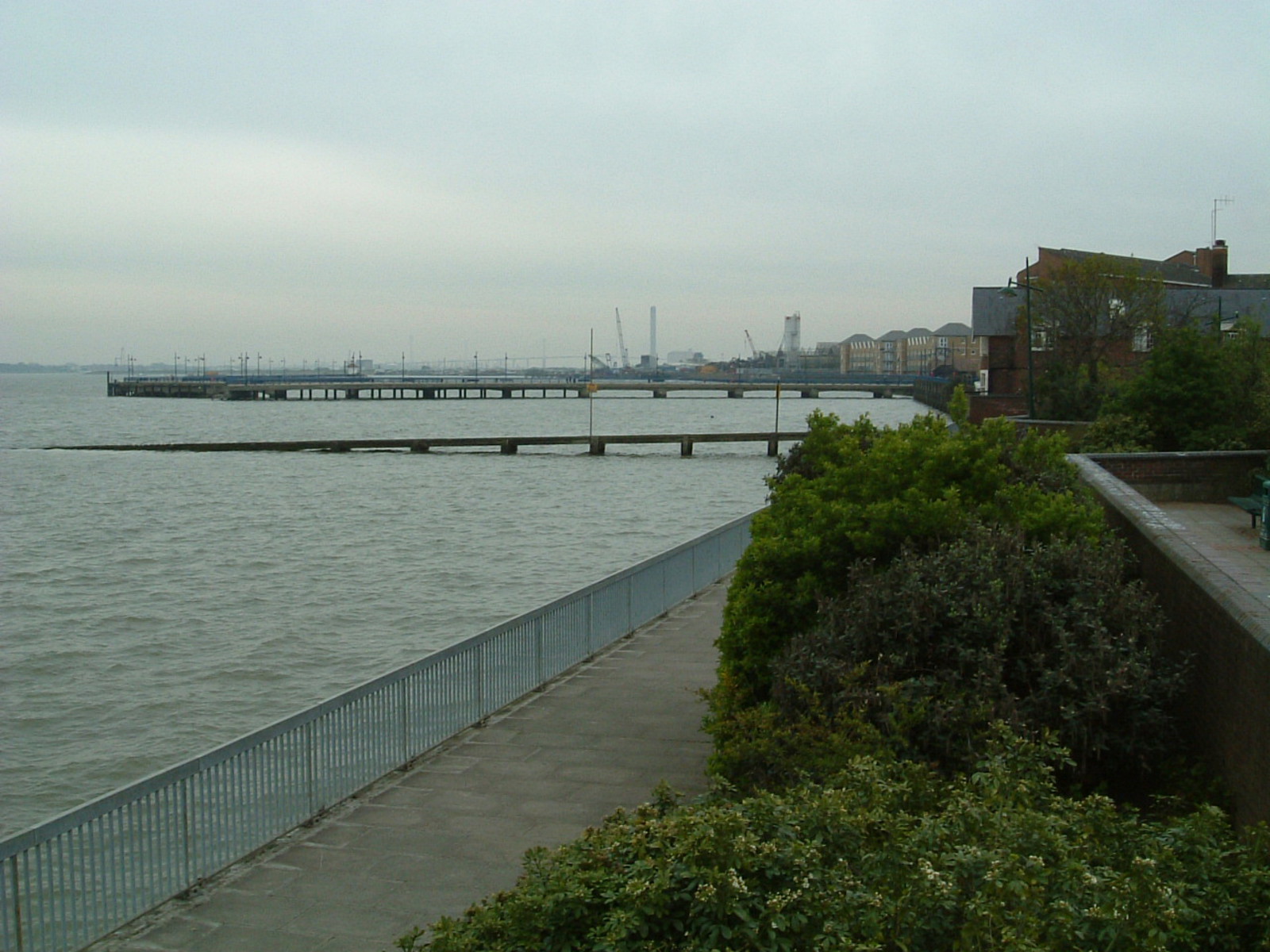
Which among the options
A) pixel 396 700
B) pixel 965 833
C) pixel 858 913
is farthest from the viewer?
pixel 396 700

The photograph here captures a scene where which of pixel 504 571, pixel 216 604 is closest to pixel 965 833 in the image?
pixel 216 604

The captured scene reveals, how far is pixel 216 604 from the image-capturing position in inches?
1323

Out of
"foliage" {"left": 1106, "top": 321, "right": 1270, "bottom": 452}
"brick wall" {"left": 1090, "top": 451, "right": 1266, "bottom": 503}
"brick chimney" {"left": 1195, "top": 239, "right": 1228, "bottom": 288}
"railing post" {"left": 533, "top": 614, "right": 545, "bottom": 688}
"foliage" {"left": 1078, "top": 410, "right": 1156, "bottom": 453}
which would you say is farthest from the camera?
"brick chimney" {"left": 1195, "top": 239, "right": 1228, "bottom": 288}

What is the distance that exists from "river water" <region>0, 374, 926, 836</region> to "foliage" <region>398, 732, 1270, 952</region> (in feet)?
44.2

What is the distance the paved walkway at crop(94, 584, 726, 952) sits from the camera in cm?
940

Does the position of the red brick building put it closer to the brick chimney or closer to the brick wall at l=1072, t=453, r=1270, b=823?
the brick chimney

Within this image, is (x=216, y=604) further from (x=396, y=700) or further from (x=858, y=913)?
(x=858, y=913)

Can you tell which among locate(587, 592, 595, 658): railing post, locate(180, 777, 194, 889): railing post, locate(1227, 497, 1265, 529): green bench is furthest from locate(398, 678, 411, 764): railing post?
locate(1227, 497, 1265, 529): green bench

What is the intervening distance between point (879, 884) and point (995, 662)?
3839 mm

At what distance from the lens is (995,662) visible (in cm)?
988

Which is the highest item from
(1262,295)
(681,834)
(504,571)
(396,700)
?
(1262,295)

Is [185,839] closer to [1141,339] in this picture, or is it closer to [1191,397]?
[1191,397]

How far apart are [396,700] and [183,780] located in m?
3.28

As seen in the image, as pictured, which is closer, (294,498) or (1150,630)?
(1150,630)
